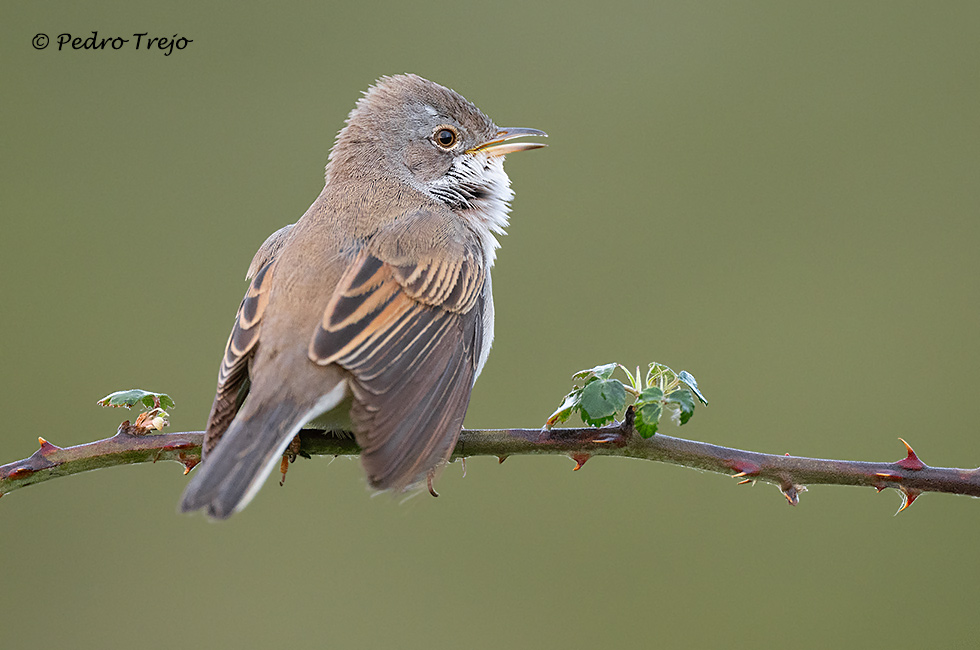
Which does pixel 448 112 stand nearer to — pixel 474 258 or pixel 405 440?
pixel 474 258

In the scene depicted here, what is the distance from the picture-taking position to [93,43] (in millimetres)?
6043

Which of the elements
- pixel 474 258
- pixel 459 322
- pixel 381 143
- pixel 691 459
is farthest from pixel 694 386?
pixel 381 143

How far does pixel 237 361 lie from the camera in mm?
3297

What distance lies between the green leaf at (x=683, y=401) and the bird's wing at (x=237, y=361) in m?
1.50

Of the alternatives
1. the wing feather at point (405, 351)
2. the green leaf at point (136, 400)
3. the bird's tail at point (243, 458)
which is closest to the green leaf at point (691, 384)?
the wing feather at point (405, 351)

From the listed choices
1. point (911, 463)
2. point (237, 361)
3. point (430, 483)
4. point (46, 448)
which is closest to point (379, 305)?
point (237, 361)

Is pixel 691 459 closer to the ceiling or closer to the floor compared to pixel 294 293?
closer to the floor

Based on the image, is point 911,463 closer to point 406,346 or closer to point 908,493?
point 908,493

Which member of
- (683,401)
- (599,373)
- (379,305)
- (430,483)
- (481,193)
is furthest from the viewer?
(481,193)

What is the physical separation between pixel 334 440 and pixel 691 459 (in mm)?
1345

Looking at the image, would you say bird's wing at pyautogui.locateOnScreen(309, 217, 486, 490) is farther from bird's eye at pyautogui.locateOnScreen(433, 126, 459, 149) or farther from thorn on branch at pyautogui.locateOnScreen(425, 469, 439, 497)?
bird's eye at pyautogui.locateOnScreen(433, 126, 459, 149)

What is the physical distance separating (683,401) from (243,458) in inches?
50.2

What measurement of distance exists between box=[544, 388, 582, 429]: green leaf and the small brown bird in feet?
1.23

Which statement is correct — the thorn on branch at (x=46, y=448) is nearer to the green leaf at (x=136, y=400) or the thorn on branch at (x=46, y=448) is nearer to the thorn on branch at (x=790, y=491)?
the green leaf at (x=136, y=400)
